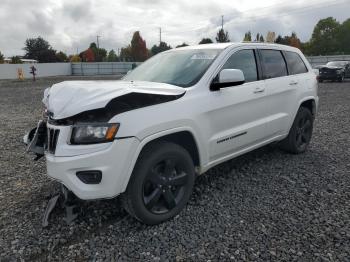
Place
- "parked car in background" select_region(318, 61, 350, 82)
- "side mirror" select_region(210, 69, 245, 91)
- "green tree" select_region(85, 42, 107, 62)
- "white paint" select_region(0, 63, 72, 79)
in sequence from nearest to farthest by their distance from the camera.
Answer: "side mirror" select_region(210, 69, 245, 91), "parked car in background" select_region(318, 61, 350, 82), "white paint" select_region(0, 63, 72, 79), "green tree" select_region(85, 42, 107, 62)

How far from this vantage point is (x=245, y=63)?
167 inches

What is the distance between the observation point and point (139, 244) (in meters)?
2.99

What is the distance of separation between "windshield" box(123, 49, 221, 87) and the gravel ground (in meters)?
1.37

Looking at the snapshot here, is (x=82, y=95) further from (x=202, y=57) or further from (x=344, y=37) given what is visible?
(x=344, y=37)

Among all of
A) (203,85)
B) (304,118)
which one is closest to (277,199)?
(203,85)

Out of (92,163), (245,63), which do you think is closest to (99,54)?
(245,63)

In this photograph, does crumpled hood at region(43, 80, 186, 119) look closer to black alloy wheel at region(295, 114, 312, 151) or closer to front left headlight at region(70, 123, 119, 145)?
front left headlight at region(70, 123, 119, 145)

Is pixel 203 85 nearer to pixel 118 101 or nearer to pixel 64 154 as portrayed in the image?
pixel 118 101

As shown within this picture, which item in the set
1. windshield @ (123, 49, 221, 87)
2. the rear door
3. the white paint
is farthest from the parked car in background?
the white paint

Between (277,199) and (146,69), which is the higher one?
(146,69)

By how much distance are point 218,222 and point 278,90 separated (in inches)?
87.0

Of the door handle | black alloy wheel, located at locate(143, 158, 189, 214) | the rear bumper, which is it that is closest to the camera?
the rear bumper

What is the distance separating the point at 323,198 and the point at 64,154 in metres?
2.86

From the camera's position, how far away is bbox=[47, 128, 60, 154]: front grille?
2.95m
